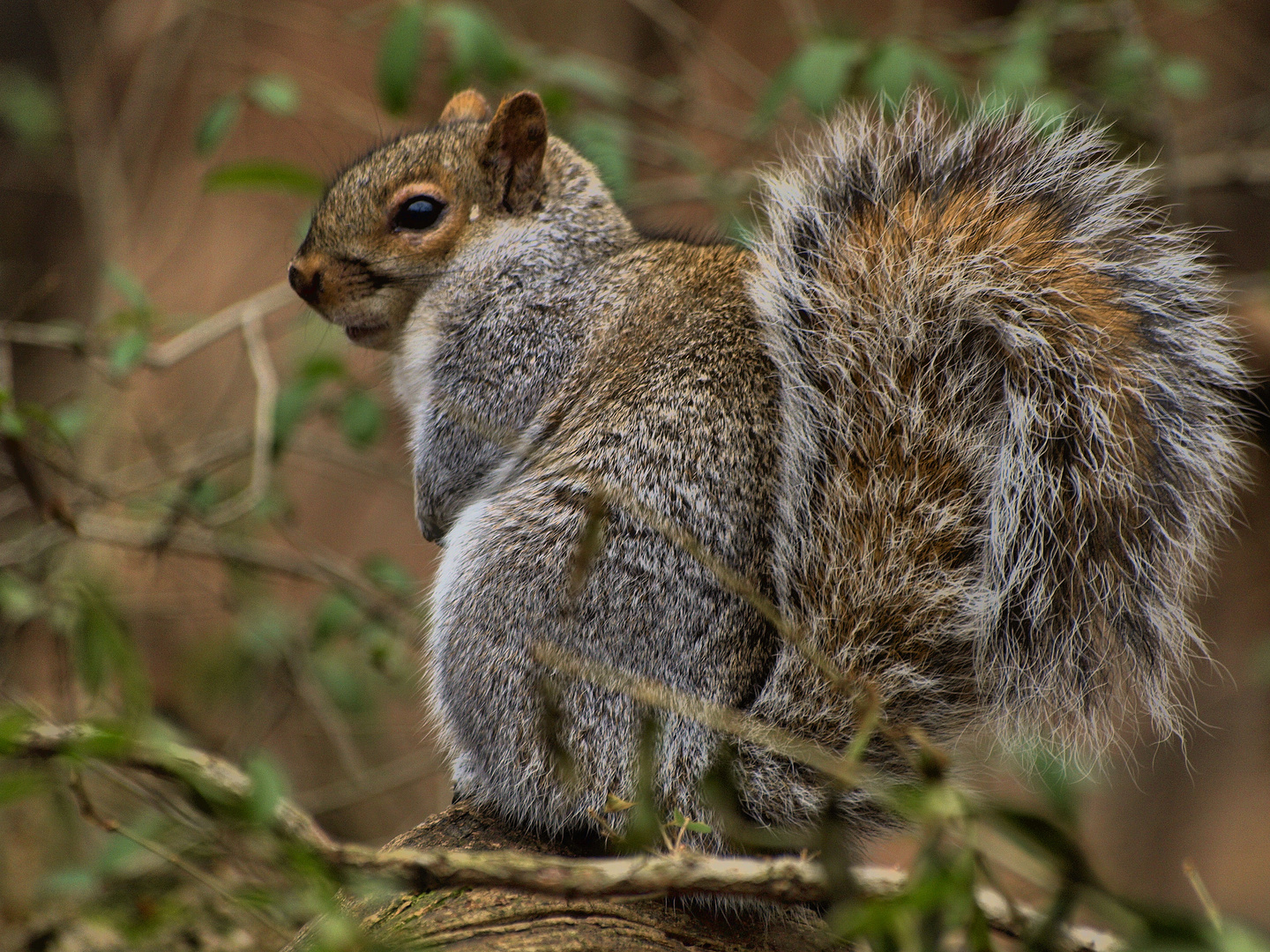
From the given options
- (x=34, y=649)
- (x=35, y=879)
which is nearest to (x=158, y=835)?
(x=35, y=879)

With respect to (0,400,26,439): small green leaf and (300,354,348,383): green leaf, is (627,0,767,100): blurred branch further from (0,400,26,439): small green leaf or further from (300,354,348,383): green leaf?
(0,400,26,439): small green leaf

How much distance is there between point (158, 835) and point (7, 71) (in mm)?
3117

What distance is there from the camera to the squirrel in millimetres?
1117

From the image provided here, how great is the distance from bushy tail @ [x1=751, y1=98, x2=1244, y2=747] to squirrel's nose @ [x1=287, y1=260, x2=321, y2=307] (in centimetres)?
69

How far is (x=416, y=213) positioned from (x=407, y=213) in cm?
1

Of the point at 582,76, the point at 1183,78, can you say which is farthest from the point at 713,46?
the point at 1183,78

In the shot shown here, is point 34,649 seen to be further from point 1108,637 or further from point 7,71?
point 1108,637

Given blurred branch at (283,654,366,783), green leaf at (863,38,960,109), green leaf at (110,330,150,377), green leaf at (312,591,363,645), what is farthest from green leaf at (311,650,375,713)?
green leaf at (863,38,960,109)

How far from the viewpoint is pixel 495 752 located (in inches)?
49.4

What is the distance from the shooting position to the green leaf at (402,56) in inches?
74.1

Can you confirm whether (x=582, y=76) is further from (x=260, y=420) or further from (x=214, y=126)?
(x=260, y=420)

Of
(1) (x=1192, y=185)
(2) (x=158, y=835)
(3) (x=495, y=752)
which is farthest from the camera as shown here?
A: (1) (x=1192, y=185)

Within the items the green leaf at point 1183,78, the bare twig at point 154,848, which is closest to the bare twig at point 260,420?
the bare twig at point 154,848

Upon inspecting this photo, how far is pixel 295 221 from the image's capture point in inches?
124
